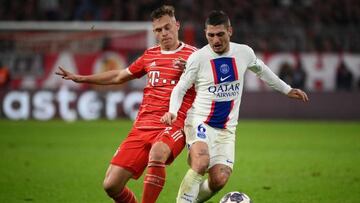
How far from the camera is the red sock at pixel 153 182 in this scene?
6746 mm

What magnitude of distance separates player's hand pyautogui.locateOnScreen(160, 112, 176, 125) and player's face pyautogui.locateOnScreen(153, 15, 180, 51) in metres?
0.87

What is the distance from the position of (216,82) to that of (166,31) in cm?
72

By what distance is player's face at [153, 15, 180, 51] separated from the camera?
23.9ft

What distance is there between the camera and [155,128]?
7160 mm

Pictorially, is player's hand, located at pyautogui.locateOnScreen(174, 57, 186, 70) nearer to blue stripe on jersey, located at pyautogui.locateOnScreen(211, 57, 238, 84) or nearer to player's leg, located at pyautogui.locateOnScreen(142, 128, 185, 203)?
blue stripe on jersey, located at pyautogui.locateOnScreen(211, 57, 238, 84)

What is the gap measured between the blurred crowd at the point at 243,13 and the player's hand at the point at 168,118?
1454cm

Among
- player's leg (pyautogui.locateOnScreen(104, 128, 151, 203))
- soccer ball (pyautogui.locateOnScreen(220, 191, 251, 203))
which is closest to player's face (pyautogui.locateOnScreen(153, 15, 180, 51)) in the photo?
player's leg (pyautogui.locateOnScreen(104, 128, 151, 203))

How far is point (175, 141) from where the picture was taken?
7.04 m

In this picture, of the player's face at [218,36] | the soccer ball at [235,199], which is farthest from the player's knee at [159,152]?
the player's face at [218,36]

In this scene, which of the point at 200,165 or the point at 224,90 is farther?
the point at 224,90

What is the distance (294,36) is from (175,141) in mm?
14691

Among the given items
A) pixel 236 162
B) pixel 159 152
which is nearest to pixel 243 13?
pixel 236 162

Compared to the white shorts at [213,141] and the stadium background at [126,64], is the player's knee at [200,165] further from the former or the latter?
the stadium background at [126,64]

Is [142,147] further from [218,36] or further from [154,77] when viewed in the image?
[218,36]
